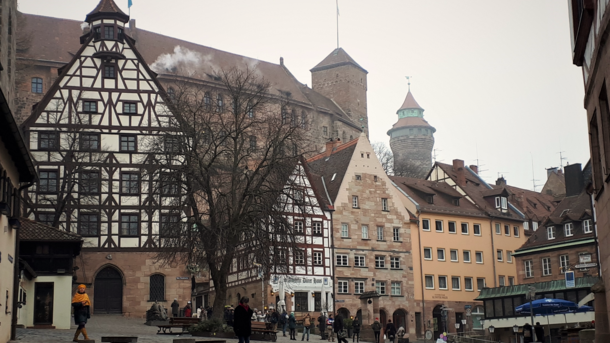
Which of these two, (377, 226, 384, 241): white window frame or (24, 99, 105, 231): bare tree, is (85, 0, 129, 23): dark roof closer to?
(24, 99, 105, 231): bare tree

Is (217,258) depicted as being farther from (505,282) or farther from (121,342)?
(505,282)

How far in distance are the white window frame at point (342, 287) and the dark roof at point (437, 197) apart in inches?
348

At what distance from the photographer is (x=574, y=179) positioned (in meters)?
60.9

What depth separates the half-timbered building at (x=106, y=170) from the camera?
49.4 meters

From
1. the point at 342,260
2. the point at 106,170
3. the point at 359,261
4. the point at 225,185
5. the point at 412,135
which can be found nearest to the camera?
the point at 225,185

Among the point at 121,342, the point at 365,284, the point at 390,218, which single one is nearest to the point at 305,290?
the point at 365,284

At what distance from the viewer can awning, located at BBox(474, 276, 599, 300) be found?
48688 mm

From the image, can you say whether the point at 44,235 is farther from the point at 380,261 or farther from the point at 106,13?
the point at 380,261

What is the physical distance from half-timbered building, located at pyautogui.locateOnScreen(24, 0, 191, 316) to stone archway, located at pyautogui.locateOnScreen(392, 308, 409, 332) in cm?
1545

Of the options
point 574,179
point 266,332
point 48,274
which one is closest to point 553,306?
point 266,332

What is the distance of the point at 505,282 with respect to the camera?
66.8 metres

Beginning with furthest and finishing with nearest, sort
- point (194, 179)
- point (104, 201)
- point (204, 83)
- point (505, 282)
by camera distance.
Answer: point (204, 83) < point (505, 282) < point (104, 201) < point (194, 179)

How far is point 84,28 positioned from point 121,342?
68.9m

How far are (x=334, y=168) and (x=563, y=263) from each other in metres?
16.4
